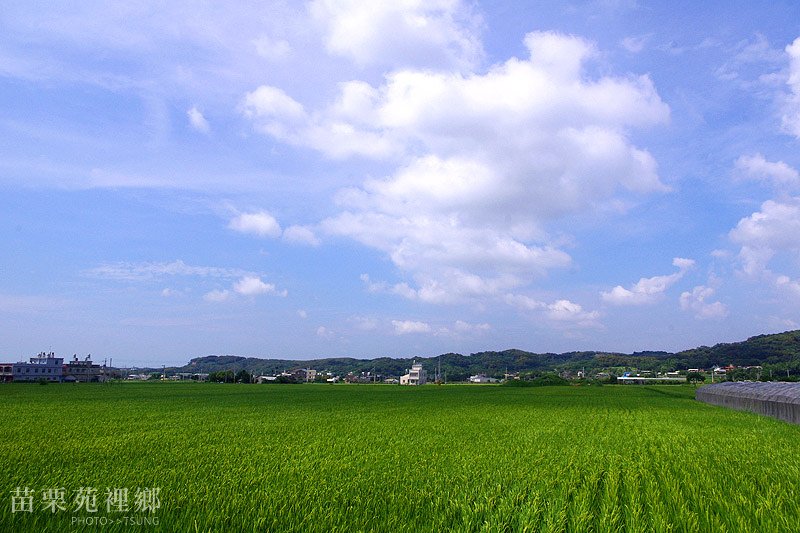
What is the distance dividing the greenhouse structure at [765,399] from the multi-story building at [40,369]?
115 metres

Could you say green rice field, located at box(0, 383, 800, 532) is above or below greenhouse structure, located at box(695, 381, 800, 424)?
above

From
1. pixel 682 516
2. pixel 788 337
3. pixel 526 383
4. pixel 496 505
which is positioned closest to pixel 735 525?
pixel 682 516

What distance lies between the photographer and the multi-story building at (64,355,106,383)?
112625 millimetres

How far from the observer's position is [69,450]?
31.6 feet

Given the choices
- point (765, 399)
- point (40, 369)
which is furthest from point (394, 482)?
point (40, 369)

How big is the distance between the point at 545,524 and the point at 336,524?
2.12 m

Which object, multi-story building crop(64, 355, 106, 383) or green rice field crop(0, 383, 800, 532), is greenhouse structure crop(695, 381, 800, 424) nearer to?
green rice field crop(0, 383, 800, 532)

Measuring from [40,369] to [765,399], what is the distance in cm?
12229

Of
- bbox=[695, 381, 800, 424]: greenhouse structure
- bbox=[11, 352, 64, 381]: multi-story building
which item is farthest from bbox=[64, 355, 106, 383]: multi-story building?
bbox=[695, 381, 800, 424]: greenhouse structure

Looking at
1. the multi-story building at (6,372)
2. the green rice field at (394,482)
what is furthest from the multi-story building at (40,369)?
the green rice field at (394,482)

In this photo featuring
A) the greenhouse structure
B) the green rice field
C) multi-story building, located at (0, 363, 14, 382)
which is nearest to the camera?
the green rice field

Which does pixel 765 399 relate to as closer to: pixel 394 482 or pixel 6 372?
pixel 394 482

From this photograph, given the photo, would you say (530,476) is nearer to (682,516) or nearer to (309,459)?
(682,516)

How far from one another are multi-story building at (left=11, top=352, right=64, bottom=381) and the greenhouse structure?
114843 mm
